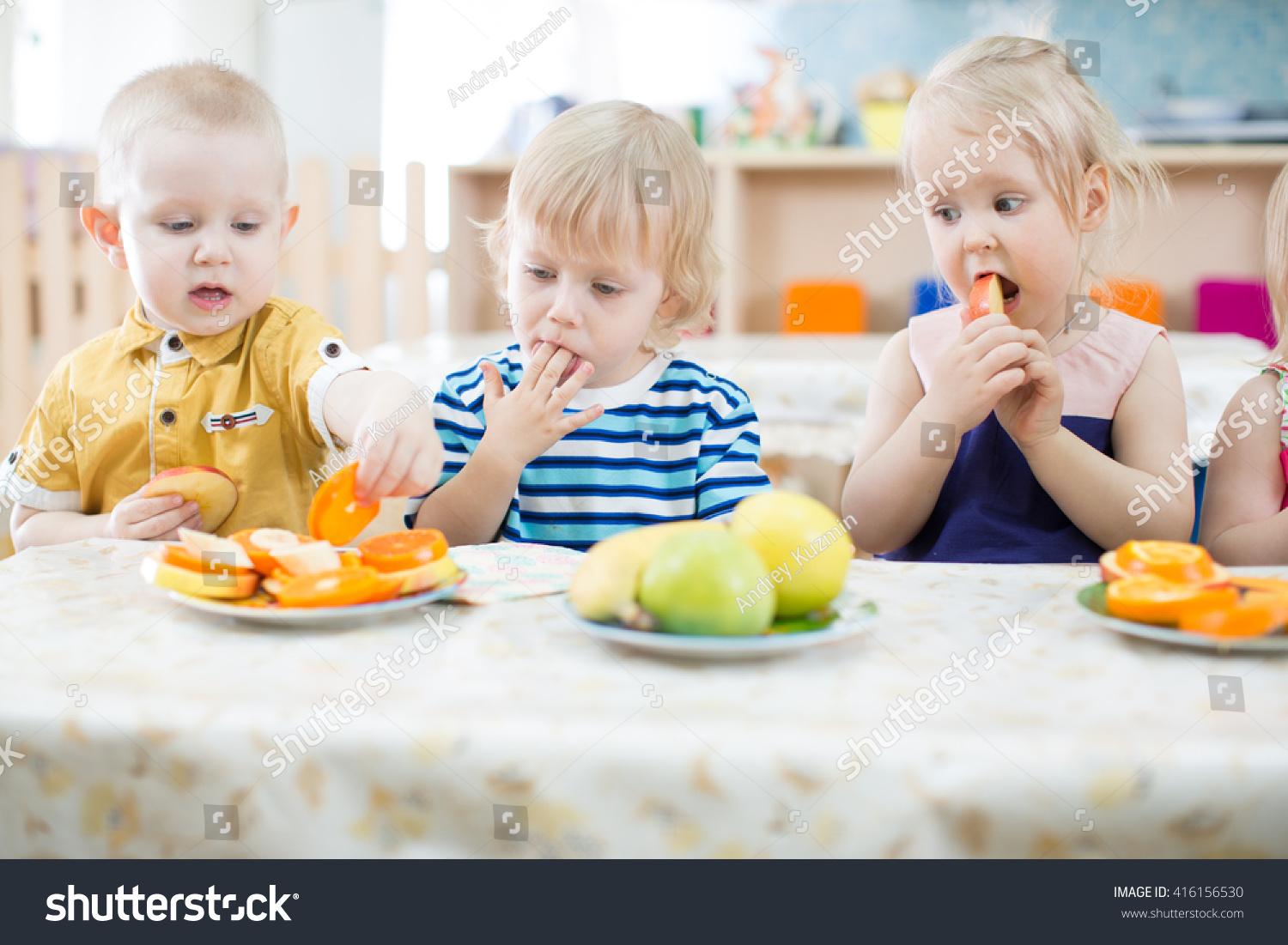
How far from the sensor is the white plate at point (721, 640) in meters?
0.52

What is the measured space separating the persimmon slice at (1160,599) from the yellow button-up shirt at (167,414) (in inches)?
27.4

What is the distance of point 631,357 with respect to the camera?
3.49 feet

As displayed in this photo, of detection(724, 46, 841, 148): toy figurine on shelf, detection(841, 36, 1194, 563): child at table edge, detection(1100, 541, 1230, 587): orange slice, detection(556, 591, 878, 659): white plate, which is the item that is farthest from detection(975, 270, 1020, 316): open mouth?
detection(724, 46, 841, 148): toy figurine on shelf

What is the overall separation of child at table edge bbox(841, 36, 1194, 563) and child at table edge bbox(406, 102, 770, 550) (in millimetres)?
171

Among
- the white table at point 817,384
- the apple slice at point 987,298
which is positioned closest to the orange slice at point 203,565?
the apple slice at point 987,298

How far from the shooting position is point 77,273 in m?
3.15

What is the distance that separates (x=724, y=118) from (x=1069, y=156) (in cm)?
210

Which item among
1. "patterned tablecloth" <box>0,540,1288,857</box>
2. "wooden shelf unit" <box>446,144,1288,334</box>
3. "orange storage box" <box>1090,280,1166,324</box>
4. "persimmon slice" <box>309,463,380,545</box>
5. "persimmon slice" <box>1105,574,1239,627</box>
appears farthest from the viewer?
"wooden shelf unit" <box>446,144,1288,334</box>

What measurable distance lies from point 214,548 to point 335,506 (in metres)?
0.09

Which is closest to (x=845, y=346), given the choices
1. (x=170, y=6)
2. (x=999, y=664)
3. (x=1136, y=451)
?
(x=1136, y=451)

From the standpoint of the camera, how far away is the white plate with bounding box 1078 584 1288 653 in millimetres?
541

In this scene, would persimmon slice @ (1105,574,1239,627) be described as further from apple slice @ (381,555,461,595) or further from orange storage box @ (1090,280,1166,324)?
orange storage box @ (1090,280,1166,324)
